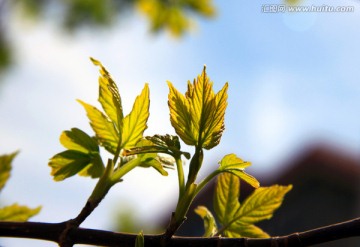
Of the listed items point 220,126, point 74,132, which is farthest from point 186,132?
point 74,132

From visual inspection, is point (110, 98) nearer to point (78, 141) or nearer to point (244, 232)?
point (78, 141)

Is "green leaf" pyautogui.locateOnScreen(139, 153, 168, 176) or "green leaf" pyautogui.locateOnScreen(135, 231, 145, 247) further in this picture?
"green leaf" pyautogui.locateOnScreen(139, 153, 168, 176)

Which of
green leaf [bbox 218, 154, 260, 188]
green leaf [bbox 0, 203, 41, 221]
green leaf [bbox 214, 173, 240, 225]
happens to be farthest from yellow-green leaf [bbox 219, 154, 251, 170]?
green leaf [bbox 0, 203, 41, 221]

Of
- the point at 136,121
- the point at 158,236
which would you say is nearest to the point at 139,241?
the point at 158,236

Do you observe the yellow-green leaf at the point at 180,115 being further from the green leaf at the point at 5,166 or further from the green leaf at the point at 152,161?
the green leaf at the point at 5,166

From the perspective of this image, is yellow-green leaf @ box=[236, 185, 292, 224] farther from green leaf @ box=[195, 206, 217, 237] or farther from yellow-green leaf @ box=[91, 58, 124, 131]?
yellow-green leaf @ box=[91, 58, 124, 131]

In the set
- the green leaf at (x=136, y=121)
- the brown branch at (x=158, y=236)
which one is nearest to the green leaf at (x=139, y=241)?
the brown branch at (x=158, y=236)
